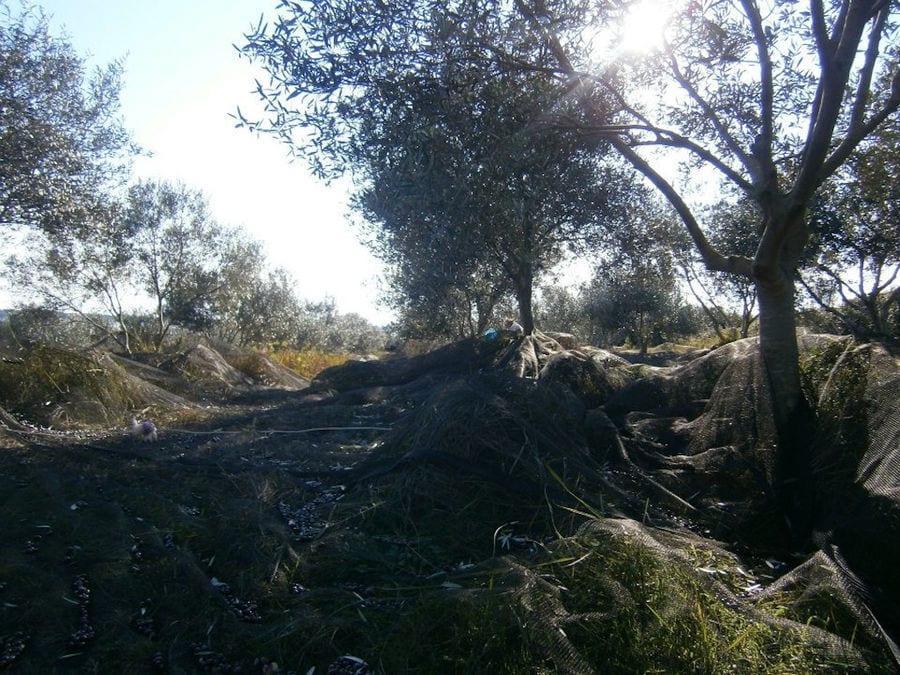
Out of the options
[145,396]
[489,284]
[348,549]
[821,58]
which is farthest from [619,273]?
[348,549]

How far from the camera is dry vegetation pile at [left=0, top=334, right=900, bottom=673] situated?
2641 mm

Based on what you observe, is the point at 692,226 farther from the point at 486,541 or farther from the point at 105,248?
the point at 105,248

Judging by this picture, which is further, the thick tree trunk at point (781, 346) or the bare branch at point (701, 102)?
the bare branch at point (701, 102)

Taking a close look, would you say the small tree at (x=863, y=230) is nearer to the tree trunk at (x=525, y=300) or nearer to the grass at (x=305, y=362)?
the tree trunk at (x=525, y=300)

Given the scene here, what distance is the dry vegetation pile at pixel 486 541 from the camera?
2.64m

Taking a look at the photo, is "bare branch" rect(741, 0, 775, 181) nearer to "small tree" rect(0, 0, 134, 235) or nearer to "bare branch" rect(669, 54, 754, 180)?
"bare branch" rect(669, 54, 754, 180)

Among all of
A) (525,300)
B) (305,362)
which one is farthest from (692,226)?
(305,362)

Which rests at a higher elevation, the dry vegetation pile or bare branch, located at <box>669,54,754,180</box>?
bare branch, located at <box>669,54,754,180</box>

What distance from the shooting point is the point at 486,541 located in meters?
3.84

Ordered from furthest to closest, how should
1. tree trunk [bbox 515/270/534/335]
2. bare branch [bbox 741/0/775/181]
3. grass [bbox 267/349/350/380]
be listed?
grass [bbox 267/349/350/380], tree trunk [bbox 515/270/534/335], bare branch [bbox 741/0/775/181]

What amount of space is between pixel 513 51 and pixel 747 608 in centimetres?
550

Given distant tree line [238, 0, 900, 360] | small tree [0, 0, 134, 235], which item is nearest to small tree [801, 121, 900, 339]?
distant tree line [238, 0, 900, 360]

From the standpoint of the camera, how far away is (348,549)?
3.67 m

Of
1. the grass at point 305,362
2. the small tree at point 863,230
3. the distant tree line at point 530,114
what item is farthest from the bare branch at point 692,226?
the grass at point 305,362
